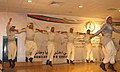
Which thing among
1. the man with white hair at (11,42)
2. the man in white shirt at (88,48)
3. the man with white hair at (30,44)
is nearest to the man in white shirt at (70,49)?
the man in white shirt at (88,48)

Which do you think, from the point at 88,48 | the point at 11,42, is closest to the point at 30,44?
the point at 11,42

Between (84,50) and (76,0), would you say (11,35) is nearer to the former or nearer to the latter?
(76,0)

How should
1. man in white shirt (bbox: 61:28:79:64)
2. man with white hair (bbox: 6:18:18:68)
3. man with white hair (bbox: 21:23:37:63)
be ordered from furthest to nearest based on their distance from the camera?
man in white shirt (bbox: 61:28:79:64) → man with white hair (bbox: 21:23:37:63) → man with white hair (bbox: 6:18:18:68)

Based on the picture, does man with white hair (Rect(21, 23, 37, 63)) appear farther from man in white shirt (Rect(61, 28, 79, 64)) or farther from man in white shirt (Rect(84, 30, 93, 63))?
man in white shirt (Rect(84, 30, 93, 63))

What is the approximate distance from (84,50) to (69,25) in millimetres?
1527

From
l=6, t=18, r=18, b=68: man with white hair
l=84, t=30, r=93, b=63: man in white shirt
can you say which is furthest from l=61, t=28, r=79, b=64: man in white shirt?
l=6, t=18, r=18, b=68: man with white hair

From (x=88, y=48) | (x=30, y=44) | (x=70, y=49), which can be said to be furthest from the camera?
(x=88, y=48)

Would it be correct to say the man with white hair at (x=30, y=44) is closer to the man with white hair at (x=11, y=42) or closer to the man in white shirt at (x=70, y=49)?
the man with white hair at (x=11, y=42)

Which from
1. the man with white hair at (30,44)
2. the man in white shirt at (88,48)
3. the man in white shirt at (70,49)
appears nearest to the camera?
the man with white hair at (30,44)

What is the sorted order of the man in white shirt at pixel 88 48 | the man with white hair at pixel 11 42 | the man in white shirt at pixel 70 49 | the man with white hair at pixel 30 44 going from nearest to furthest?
the man with white hair at pixel 11 42
the man with white hair at pixel 30 44
the man in white shirt at pixel 70 49
the man in white shirt at pixel 88 48

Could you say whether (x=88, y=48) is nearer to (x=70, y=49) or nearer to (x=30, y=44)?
(x=70, y=49)

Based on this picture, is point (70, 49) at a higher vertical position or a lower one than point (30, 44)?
lower

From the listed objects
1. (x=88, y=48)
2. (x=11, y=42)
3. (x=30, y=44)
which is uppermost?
(x=11, y=42)

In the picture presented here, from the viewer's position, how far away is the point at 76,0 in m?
7.69
